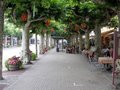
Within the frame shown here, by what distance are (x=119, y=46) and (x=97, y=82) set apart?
219 cm

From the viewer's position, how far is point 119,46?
13.3 meters

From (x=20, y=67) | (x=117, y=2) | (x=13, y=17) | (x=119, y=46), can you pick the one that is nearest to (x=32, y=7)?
(x=13, y=17)

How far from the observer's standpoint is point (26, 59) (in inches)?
955

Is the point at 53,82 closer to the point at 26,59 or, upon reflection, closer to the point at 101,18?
the point at 26,59

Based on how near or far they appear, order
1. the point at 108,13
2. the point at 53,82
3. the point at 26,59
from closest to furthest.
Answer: the point at 53,82 < the point at 108,13 < the point at 26,59

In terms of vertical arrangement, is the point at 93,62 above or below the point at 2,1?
below

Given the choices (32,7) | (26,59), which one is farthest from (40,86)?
(26,59)

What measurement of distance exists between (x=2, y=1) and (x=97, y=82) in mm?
5978

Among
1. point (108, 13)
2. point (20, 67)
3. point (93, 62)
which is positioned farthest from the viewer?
point (93, 62)

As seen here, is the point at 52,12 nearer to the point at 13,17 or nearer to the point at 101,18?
the point at 13,17

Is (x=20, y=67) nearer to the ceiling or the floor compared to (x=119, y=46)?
nearer to the floor

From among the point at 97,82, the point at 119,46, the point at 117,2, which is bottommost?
the point at 97,82

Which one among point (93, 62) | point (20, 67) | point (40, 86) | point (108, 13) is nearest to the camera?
point (40, 86)

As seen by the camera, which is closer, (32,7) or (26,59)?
(32,7)
